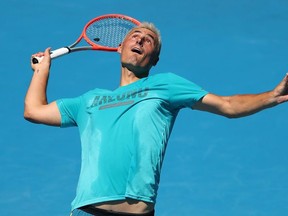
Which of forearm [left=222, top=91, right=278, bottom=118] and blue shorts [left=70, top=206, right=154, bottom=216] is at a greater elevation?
forearm [left=222, top=91, right=278, bottom=118]

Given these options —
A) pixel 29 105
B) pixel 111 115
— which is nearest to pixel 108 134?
pixel 111 115

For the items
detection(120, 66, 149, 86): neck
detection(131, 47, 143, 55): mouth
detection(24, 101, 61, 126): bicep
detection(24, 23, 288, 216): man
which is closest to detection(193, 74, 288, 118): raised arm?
detection(24, 23, 288, 216): man

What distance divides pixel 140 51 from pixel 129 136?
1.83m

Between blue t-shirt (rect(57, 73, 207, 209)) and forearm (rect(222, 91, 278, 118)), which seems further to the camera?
blue t-shirt (rect(57, 73, 207, 209))

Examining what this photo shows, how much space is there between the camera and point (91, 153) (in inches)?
435

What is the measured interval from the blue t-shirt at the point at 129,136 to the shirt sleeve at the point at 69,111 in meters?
0.32

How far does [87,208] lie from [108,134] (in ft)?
3.47

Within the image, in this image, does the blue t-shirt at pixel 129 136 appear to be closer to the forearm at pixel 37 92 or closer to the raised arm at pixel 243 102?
the raised arm at pixel 243 102

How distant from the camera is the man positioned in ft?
34.7

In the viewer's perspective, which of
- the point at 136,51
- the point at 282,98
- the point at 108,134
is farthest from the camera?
the point at 136,51

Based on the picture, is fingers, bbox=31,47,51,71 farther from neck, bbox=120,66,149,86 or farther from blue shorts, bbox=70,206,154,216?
blue shorts, bbox=70,206,154,216

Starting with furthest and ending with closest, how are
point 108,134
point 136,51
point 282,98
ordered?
point 136,51, point 108,134, point 282,98

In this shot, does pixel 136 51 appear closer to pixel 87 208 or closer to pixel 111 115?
pixel 111 115

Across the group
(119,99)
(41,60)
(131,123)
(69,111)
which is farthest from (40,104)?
(131,123)
